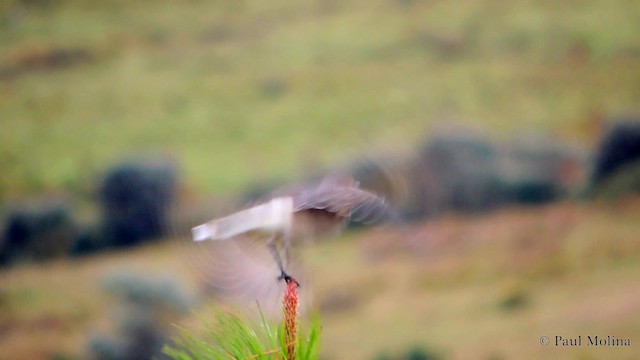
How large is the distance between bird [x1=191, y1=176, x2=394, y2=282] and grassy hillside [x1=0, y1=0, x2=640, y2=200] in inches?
132

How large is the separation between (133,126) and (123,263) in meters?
0.78

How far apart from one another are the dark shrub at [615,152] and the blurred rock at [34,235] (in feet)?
9.19

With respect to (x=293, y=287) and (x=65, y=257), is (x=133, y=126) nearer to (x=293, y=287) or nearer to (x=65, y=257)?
(x=65, y=257)

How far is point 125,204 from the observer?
14.7 ft

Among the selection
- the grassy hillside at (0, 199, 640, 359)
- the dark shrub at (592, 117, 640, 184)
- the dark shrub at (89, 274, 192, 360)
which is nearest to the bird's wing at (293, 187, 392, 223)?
the grassy hillside at (0, 199, 640, 359)

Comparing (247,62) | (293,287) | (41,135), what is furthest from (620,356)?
(293,287)

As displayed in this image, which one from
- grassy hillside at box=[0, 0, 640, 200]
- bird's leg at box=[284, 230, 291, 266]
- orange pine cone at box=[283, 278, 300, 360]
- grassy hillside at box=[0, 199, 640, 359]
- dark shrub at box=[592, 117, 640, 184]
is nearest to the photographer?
orange pine cone at box=[283, 278, 300, 360]

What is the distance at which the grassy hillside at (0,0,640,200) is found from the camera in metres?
4.63

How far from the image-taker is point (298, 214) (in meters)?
1.06

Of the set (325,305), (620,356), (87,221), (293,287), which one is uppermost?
(87,221)

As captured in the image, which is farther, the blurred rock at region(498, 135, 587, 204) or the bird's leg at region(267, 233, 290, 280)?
the blurred rock at region(498, 135, 587, 204)

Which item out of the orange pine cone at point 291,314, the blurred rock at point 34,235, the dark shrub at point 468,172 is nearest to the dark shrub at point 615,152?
the dark shrub at point 468,172

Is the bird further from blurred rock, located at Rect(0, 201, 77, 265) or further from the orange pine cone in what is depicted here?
blurred rock, located at Rect(0, 201, 77, 265)

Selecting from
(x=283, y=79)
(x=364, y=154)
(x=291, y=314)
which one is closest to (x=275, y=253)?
(x=291, y=314)
